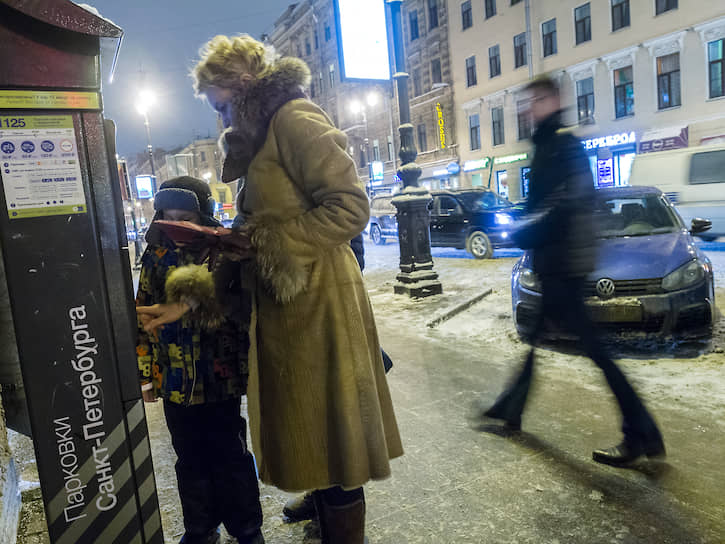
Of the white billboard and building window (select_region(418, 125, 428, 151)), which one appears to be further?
building window (select_region(418, 125, 428, 151))

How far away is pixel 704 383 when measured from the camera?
3994 mm

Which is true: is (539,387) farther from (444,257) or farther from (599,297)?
(444,257)

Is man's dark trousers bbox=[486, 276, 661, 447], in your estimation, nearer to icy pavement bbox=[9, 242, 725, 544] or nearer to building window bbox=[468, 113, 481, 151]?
icy pavement bbox=[9, 242, 725, 544]

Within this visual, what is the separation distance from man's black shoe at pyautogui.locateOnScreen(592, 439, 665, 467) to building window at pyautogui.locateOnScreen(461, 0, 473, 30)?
29222mm

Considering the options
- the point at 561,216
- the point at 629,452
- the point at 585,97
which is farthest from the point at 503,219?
the point at 585,97

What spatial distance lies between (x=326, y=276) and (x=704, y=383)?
3.52 m

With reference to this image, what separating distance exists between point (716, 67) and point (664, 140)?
2824 millimetres

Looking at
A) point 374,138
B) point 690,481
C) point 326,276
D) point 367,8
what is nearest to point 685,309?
point 690,481

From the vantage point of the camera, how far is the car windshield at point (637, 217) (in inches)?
214

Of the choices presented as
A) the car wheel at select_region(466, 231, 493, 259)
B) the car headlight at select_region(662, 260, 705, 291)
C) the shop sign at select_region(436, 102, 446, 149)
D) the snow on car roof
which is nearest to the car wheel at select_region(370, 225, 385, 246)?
the car wheel at select_region(466, 231, 493, 259)

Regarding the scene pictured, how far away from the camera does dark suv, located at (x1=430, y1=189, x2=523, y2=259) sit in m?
12.9

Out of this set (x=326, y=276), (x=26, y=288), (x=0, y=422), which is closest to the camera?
(x=26, y=288)

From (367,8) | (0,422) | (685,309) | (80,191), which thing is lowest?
(685,309)

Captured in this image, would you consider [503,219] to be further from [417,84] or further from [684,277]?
[417,84]
